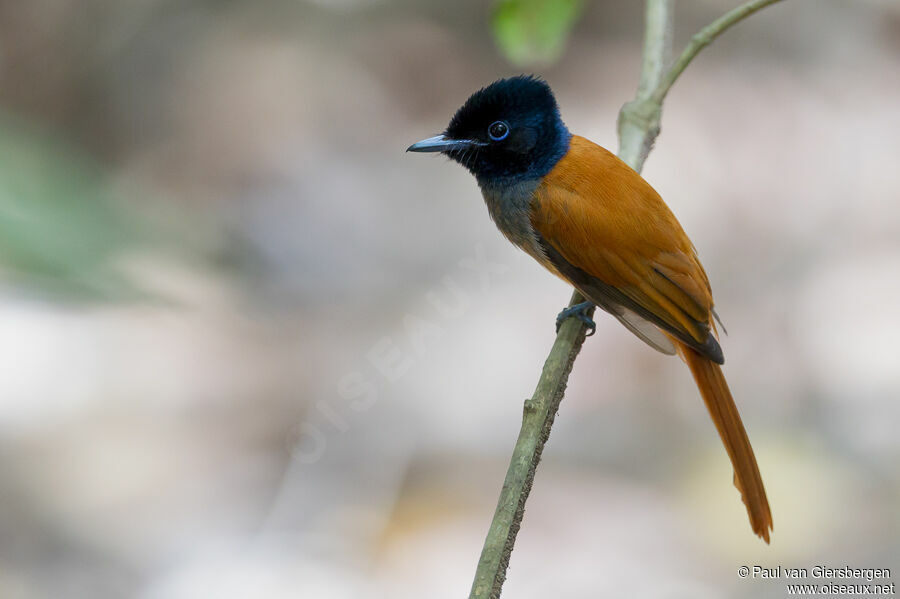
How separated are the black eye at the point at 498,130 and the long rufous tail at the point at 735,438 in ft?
1.94

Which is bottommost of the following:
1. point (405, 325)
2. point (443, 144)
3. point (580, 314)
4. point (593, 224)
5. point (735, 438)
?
point (735, 438)

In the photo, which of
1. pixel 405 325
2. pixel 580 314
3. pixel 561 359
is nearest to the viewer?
pixel 561 359

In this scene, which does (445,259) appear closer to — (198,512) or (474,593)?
(198,512)

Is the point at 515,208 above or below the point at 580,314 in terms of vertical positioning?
above

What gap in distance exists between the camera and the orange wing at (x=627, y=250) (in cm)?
183

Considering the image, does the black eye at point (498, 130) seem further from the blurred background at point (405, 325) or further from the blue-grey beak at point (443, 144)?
the blurred background at point (405, 325)

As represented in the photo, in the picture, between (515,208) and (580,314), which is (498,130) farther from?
(580,314)

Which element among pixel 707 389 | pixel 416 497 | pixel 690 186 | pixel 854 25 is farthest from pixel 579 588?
pixel 854 25

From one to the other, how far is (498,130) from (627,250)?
0.38 metres

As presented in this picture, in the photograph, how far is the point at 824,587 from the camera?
2521mm

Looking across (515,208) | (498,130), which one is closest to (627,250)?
(515,208)

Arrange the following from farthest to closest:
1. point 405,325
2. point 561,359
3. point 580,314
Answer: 1. point 405,325
2. point 580,314
3. point 561,359

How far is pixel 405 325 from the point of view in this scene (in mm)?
3422

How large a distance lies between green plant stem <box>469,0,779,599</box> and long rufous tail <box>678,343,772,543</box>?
0.27 metres
